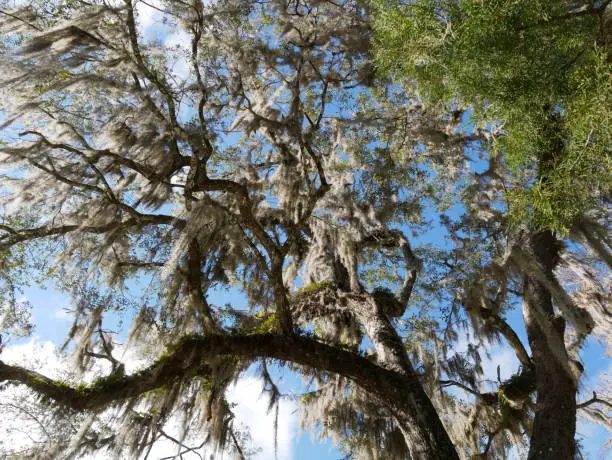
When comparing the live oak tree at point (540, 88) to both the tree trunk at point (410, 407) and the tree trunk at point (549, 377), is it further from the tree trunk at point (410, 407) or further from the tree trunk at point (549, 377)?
the tree trunk at point (410, 407)

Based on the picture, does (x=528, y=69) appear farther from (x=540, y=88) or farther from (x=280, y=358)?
(x=280, y=358)

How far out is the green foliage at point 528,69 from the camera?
2697 mm

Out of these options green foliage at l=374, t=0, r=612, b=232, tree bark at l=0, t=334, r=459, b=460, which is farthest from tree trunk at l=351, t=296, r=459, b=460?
A: green foliage at l=374, t=0, r=612, b=232

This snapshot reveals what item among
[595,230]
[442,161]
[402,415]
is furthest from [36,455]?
[442,161]

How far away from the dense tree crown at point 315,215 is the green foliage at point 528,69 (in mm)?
17

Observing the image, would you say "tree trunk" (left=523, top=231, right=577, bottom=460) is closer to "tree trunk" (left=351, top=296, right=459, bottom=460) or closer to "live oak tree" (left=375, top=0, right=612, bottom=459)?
"live oak tree" (left=375, top=0, right=612, bottom=459)

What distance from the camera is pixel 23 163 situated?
147 inches

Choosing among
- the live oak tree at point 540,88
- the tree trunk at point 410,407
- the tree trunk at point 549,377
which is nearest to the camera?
the live oak tree at point 540,88

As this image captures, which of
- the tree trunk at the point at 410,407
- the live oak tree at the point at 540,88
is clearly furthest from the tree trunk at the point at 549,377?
the tree trunk at the point at 410,407

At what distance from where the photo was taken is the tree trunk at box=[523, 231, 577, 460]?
346cm

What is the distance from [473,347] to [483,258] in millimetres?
1337

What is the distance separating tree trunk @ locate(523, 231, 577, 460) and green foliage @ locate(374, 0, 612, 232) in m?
0.85

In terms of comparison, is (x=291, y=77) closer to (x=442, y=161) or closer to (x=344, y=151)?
(x=344, y=151)

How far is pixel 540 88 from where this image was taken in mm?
3004
